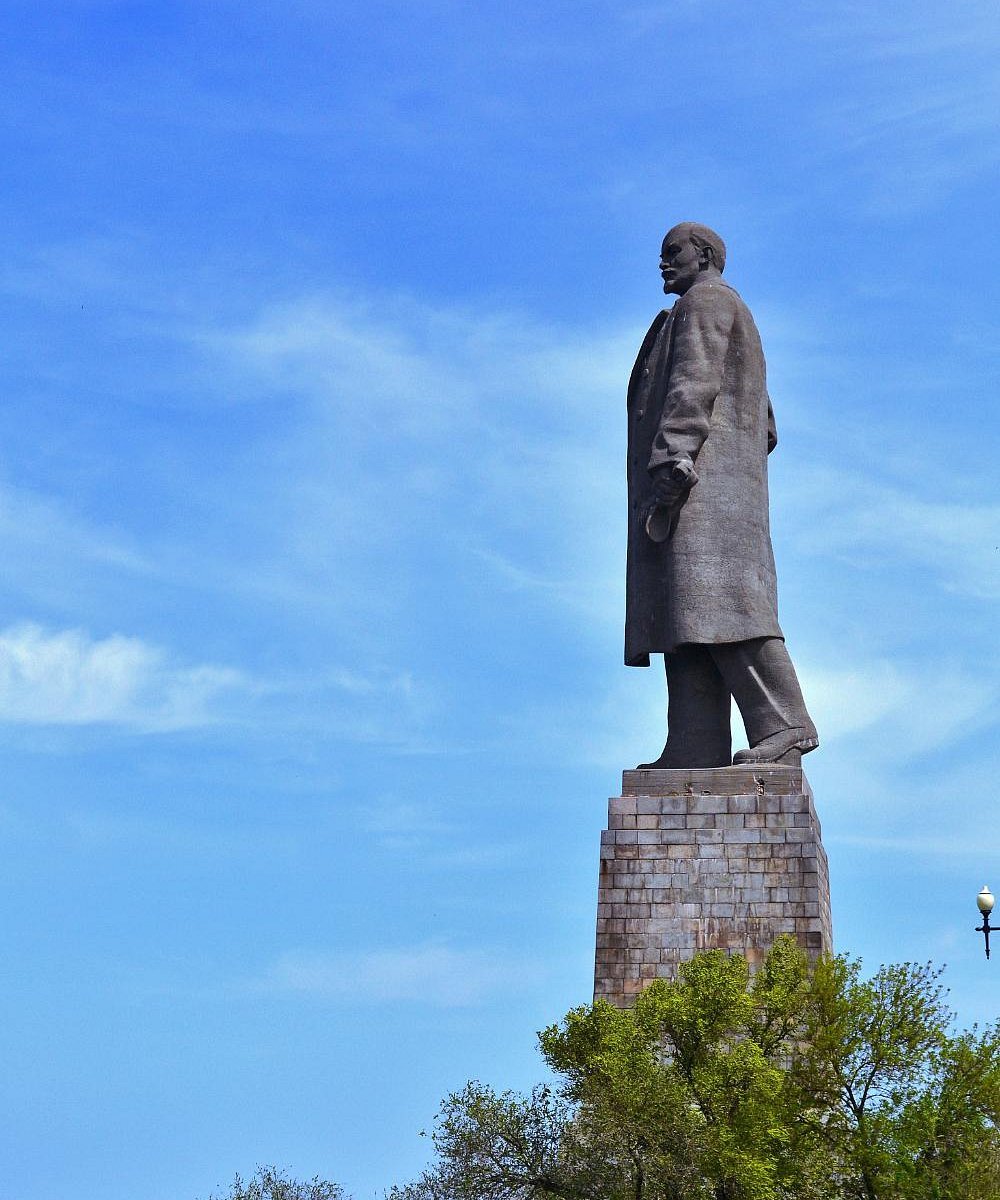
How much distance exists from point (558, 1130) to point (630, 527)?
6714 mm

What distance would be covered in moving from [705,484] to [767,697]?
2.28 metres

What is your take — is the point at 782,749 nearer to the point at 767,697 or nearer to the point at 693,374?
the point at 767,697

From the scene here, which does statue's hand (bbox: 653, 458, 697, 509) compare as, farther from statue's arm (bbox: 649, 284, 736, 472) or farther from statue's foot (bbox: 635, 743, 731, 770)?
statue's foot (bbox: 635, 743, 731, 770)

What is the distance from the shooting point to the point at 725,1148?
16.6m

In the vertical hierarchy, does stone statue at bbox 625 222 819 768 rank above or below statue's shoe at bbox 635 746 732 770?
above

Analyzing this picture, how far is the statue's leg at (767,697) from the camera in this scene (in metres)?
20.5

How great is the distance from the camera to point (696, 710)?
21.1 metres

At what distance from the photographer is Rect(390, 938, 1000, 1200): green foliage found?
1678 cm

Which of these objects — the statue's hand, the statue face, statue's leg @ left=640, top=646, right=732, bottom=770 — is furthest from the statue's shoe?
the statue face

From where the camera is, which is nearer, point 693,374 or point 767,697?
point 767,697

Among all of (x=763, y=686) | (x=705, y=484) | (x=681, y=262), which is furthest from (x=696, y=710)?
(x=681, y=262)

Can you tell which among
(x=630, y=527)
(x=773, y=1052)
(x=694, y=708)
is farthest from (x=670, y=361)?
(x=773, y=1052)

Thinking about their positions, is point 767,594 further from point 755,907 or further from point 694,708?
point 755,907

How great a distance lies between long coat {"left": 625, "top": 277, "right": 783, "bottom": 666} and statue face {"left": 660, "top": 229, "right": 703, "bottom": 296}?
1.15ft
